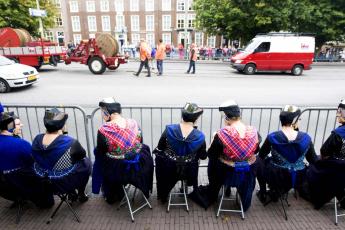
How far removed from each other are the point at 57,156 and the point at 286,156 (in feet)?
9.03

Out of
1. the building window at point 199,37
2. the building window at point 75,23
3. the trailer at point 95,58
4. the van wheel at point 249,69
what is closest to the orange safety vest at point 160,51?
the trailer at point 95,58

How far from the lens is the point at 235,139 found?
3217mm

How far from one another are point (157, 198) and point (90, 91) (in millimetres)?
7637


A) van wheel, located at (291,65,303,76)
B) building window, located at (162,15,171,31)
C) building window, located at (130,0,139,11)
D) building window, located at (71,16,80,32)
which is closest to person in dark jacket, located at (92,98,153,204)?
van wheel, located at (291,65,303,76)

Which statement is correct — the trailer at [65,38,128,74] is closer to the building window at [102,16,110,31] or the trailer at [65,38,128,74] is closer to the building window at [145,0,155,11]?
the building window at [145,0,155,11]

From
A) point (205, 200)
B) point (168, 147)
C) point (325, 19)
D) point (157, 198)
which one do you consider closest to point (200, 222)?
point (205, 200)

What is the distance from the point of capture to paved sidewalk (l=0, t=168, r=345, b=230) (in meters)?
3.38

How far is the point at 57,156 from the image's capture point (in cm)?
315

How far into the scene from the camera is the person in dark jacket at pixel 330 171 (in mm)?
3272

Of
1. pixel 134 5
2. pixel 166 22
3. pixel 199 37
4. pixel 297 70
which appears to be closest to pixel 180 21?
pixel 166 22

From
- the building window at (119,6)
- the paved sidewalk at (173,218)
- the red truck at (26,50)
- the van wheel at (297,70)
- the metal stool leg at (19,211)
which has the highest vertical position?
the building window at (119,6)

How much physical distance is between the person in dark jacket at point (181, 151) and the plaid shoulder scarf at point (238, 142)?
0.30m

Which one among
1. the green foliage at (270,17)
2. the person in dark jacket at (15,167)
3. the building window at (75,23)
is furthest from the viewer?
the building window at (75,23)

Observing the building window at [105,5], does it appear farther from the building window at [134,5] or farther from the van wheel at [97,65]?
the van wheel at [97,65]
